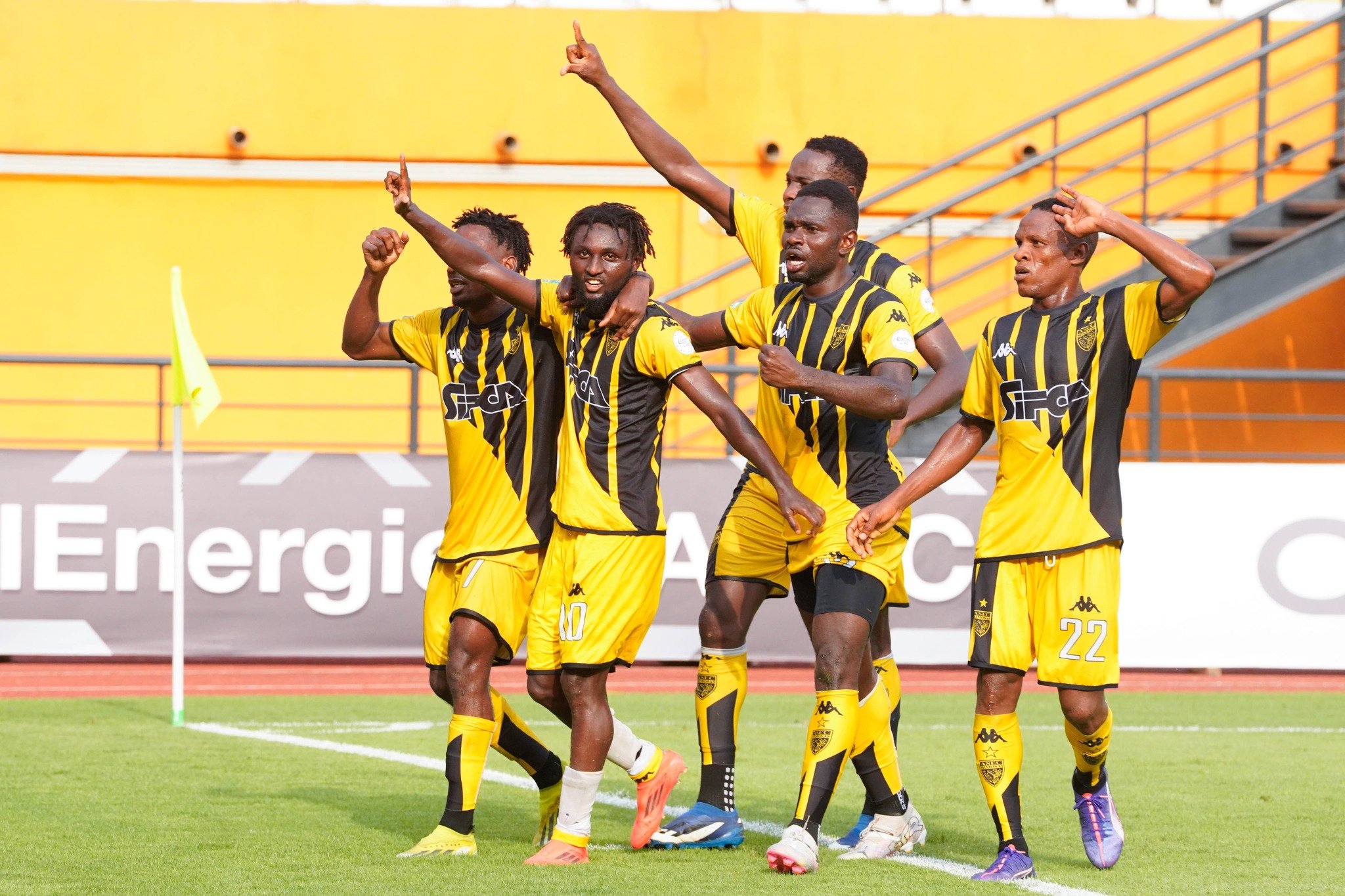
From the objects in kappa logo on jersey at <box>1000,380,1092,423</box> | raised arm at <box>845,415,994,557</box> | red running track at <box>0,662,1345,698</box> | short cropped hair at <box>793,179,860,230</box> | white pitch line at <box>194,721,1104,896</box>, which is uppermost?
short cropped hair at <box>793,179,860,230</box>

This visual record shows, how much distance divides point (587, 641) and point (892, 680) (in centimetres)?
127

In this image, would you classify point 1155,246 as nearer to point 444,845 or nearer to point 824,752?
point 824,752

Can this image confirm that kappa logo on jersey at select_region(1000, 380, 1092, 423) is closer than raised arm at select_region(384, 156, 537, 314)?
Yes

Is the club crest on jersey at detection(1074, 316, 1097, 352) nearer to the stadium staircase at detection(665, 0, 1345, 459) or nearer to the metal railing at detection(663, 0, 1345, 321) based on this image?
the metal railing at detection(663, 0, 1345, 321)

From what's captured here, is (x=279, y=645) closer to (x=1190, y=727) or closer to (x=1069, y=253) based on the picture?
(x=1190, y=727)

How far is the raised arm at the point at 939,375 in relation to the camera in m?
5.63

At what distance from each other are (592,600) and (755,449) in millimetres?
735

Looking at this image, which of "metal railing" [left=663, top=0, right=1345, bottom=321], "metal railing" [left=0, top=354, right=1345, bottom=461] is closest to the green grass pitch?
"metal railing" [left=0, top=354, right=1345, bottom=461]

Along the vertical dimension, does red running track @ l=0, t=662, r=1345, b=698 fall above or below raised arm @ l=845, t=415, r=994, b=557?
below

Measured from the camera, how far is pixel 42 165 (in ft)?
54.3

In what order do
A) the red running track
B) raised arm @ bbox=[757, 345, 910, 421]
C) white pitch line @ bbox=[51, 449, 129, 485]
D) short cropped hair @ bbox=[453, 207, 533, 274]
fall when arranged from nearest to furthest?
raised arm @ bbox=[757, 345, 910, 421]
short cropped hair @ bbox=[453, 207, 533, 274]
the red running track
white pitch line @ bbox=[51, 449, 129, 485]

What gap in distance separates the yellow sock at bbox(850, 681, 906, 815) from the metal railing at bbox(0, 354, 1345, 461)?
6160 mm

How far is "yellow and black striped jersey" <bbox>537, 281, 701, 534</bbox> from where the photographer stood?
5.64m

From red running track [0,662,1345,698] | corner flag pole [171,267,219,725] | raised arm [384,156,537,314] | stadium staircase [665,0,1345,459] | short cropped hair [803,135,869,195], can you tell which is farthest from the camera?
stadium staircase [665,0,1345,459]
